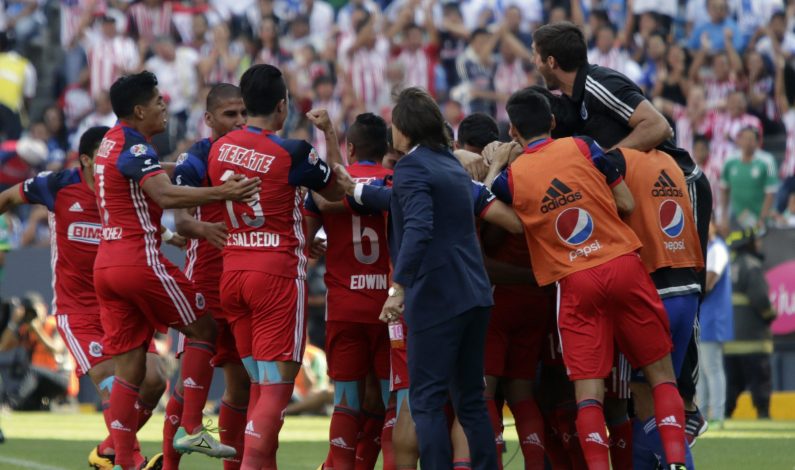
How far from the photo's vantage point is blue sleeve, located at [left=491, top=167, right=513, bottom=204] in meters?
8.59

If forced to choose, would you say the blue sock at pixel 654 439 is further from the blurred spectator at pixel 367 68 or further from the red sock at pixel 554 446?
the blurred spectator at pixel 367 68

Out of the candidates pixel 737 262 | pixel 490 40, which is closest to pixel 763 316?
pixel 737 262

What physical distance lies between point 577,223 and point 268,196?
1.93 metres

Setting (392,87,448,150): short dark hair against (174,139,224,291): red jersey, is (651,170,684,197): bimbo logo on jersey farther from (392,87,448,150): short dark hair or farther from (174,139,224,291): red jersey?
(174,139,224,291): red jersey

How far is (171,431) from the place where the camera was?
9.97m

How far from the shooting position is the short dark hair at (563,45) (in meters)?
9.04

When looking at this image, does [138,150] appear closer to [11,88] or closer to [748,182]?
[748,182]

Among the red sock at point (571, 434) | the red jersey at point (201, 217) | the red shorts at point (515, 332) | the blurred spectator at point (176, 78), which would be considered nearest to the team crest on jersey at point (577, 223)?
the red shorts at point (515, 332)

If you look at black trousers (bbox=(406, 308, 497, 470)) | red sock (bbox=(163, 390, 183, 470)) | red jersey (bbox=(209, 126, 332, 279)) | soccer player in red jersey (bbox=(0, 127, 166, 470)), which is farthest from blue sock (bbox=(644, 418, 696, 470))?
soccer player in red jersey (bbox=(0, 127, 166, 470))

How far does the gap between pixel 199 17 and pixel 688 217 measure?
16.2 meters

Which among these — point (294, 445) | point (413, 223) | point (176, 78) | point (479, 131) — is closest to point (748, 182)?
point (294, 445)

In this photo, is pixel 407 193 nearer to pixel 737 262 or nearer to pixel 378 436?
pixel 378 436

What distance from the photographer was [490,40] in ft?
73.7

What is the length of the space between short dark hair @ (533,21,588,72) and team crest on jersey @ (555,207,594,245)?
1.13 m
